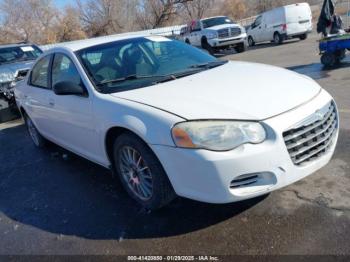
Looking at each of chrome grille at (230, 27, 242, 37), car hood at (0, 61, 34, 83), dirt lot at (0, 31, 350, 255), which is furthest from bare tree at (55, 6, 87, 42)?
dirt lot at (0, 31, 350, 255)

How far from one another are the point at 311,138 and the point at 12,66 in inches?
346

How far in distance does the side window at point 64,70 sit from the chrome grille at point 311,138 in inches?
89.2

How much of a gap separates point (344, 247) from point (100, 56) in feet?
9.92

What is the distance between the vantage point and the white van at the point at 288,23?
64.7ft

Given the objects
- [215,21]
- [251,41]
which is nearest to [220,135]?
[215,21]

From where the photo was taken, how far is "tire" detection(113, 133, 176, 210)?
11.0 ft

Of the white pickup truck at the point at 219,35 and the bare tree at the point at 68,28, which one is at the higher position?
the bare tree at the point at 68,28

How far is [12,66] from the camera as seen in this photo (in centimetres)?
1011

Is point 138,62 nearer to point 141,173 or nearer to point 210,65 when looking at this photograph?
point 210,65

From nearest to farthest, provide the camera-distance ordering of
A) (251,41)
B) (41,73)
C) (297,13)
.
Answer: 1. (41,73)
2. (297,13)
3. (251,41)

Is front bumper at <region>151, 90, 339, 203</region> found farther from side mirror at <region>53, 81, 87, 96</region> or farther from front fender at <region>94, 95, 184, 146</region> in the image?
side mirror at <region>53, 81, 87, 96</region>

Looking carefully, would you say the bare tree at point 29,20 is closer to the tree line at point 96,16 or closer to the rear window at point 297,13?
the tree line at point 96,16

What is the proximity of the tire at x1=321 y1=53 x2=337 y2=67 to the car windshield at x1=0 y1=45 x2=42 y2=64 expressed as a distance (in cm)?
772

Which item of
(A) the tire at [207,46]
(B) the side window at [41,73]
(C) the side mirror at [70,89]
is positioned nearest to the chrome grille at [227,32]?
(A) the tire at [207,46]
